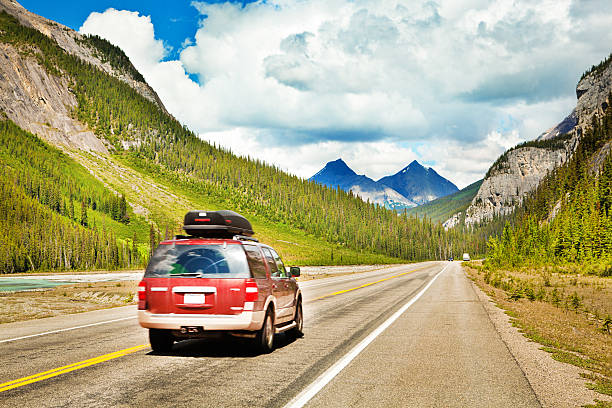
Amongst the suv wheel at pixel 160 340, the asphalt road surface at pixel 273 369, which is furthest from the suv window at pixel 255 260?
the suv wheel at pixel 160 340

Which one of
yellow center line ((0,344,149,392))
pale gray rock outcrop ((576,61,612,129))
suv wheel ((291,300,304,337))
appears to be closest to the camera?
yellow center line ((0,344,149,392))

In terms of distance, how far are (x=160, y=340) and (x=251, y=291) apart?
80.9 inches

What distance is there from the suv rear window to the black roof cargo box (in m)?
→ 0.81

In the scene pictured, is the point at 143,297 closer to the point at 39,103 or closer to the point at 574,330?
the point at 574,330

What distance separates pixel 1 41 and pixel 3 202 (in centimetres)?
11264

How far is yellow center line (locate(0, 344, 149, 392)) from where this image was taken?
21.3ft

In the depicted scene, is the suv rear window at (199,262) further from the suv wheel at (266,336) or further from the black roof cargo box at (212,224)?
the suv wheel at (266,336)

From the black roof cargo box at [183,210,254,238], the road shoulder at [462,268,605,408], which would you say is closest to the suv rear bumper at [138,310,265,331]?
the black roof cargo box at [183,210,254,238]

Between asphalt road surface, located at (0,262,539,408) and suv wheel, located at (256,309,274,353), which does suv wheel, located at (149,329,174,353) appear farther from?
suv wheel, located at (256,309,274,353)

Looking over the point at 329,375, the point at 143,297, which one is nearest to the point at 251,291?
the point at 143,297

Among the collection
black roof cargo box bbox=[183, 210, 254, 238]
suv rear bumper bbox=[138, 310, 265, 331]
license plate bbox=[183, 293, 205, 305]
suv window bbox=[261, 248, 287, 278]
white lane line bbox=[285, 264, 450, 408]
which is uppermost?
black roof cargo box bbox=[183, 210, 254, 238]

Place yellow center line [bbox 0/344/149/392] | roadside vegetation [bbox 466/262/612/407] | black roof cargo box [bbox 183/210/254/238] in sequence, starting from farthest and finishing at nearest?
black roof cargo box [bbox 183/210/254/238] < roadside vegetation [bbox 466/262/612/407] < yellow center line [bbox 0/344/149/392]

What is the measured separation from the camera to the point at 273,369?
762 cm

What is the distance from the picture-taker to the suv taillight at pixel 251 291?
28.2 ft
